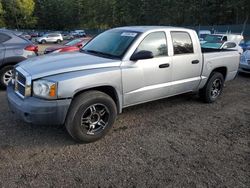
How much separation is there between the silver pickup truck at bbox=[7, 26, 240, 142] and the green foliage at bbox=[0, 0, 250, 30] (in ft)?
142

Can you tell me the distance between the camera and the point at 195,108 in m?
6.05

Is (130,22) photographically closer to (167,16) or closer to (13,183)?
(167,16)

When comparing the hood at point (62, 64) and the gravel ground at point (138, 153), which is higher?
the hood at point (62, 64)

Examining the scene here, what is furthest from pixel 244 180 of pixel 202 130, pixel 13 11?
pixel 13 11

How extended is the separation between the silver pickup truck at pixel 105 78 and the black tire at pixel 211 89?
317 millimetres

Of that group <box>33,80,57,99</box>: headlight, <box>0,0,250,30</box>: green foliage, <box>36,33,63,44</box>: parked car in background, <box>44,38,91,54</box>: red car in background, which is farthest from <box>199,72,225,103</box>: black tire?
<box>0,0,250,30</box>: green foliage

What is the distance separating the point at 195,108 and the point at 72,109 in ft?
10.4

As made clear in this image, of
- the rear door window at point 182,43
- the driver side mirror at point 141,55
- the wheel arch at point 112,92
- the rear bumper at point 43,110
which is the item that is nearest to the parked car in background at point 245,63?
the rear door window at point 182,43

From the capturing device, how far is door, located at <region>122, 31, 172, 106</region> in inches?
179

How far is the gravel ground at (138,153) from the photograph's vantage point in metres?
3.32

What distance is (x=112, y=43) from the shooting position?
195 inches

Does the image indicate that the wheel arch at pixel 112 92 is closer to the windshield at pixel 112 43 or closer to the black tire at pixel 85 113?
the black tire at pixel 85 113

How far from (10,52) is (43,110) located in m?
4.06

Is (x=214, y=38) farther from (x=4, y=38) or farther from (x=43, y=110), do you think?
(x=43, y=110)
